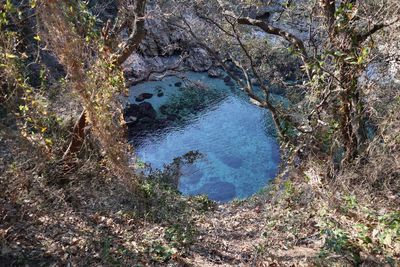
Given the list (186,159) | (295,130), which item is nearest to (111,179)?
(295,130)

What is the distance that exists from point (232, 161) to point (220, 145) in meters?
1.61

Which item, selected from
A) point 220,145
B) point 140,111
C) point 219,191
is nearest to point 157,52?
point 140,111

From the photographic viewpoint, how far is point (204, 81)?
24.5 meters

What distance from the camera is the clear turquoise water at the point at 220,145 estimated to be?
16.2 m

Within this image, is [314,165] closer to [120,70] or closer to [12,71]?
[120,70]

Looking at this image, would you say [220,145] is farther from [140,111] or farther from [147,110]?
[140,111]

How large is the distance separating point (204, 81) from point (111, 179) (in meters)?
17.5

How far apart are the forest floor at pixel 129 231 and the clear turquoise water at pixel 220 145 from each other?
8.35 meters

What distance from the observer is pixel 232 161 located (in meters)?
17.8

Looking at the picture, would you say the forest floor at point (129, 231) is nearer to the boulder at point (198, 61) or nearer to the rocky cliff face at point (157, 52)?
the rocky cliff face at point (157, 52)

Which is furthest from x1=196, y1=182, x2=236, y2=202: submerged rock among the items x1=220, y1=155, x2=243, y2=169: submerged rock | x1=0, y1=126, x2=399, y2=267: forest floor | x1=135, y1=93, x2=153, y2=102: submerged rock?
x1=135, y1=93, x2=153, y2=102: submerged rock

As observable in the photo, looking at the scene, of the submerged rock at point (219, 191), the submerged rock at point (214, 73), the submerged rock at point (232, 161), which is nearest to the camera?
the submerged rock at point (219, 191)

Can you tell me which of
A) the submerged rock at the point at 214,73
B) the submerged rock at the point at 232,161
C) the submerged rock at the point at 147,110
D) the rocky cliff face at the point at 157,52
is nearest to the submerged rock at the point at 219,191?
the submerged rock at the point at 232,161

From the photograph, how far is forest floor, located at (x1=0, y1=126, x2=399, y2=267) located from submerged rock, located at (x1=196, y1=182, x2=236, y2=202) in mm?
7648
